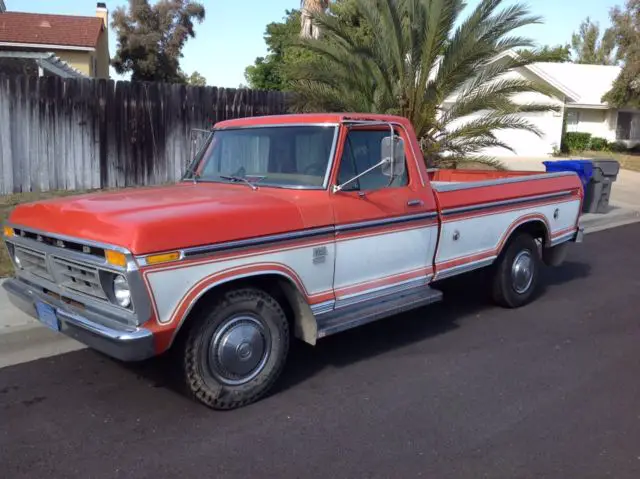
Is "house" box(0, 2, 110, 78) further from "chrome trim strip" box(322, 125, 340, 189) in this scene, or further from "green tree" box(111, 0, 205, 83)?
"chrome trim strip" box(322, 125, 340, 189)

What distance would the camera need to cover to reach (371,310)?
512 centimetres

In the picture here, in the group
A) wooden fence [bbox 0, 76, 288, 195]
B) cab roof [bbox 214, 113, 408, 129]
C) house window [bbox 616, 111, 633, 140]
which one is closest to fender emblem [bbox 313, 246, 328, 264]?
cab roof [bbox 214, 113, 408, 129]

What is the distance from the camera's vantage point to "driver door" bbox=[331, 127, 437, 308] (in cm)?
497

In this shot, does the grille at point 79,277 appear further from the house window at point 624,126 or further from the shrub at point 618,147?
the house window at point 624,126

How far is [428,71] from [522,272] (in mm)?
5361

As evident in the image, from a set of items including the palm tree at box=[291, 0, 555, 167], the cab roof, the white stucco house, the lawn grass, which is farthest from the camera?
the white stucco house

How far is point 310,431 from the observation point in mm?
4191

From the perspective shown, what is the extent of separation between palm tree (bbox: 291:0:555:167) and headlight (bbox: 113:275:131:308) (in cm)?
815

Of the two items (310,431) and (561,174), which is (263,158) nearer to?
(310,431)

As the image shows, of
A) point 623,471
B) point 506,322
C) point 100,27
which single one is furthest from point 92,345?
point 100,27

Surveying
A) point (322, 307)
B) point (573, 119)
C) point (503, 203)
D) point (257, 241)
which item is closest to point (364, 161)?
point (322, 307)

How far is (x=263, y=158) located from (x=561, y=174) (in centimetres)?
375

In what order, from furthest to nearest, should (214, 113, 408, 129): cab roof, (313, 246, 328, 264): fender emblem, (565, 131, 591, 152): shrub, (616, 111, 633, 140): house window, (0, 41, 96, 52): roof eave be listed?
1. (616, 111, 633, 140): house window
2. (565, 131, 591, 152): shrub
3. (0, 41, 96, 52): roof eave
4. (214, 113, 408, 129): cab roof
5. (313, 246, 328, 264): fender emblem

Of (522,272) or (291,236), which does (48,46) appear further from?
(291,236)
